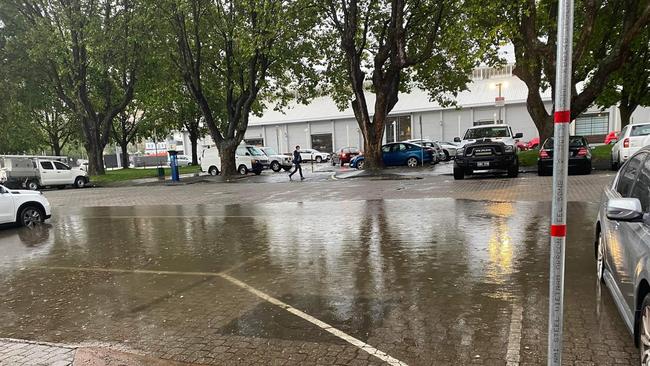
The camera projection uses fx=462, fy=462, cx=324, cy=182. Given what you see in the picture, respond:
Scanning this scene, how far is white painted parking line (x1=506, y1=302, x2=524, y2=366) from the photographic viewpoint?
11.5 feet

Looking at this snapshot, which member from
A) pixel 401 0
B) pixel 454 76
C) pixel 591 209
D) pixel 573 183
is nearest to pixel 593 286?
pixel 591 209

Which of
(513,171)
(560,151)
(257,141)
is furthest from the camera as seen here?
(257,141)

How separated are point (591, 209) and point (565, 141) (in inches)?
331

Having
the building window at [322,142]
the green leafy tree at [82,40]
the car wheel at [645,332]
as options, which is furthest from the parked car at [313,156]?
the car wheel at [645,332]

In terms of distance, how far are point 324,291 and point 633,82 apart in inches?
1055

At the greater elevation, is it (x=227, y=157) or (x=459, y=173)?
(x=227, y=157)

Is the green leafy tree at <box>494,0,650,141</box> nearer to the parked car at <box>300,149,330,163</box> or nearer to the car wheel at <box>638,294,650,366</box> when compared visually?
the car wheel at <box>638,294,650,366</box>

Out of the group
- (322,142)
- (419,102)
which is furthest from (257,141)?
(419,102)

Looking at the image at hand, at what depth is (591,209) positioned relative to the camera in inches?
379

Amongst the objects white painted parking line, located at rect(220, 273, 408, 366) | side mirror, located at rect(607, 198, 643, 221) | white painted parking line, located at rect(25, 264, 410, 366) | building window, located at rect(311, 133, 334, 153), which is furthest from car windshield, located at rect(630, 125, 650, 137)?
building window, located at rect(311, 133, 334, 153)

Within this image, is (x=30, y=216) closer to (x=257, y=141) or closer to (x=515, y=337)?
(x=515, y=337)

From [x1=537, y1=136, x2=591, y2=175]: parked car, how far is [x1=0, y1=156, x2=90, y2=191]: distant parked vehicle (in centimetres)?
2516

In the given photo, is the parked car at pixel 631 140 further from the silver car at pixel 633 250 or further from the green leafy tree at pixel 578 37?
the silver car at pixel 633 250

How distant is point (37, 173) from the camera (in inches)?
1037
